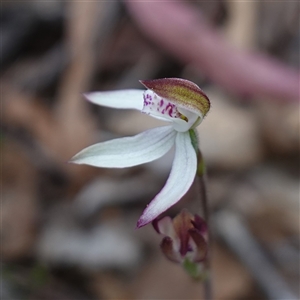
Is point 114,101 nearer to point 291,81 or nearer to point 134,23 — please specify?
point 291,81

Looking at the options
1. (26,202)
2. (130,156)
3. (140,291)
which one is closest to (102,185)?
(26,202)

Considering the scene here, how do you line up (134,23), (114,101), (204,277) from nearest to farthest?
(114,101) < (204,277) < (134,23)

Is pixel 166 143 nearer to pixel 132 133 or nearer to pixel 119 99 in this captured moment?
pixel 119 99

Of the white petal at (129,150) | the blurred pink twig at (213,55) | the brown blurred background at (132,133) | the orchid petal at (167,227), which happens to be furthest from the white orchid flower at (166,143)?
the blurred pink twig at (213,55)

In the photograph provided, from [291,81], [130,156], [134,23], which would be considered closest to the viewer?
[130,156]

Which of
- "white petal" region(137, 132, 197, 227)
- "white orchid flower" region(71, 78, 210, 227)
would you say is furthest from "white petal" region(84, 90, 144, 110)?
"white petal" region(137, 132, 197, 227)
